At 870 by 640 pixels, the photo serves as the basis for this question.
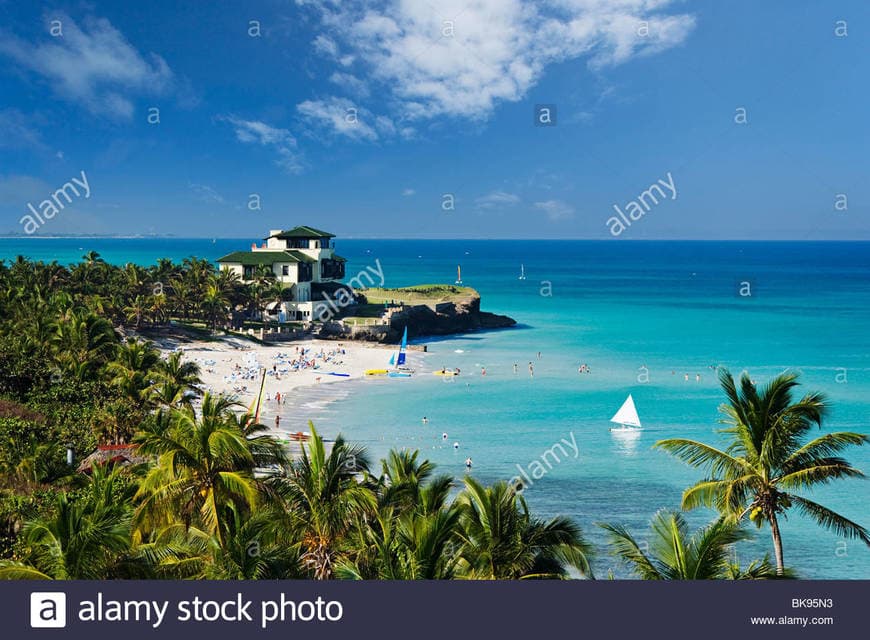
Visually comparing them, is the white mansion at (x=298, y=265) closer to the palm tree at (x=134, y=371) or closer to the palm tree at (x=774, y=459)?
the palm tree at (x=134, y=371)

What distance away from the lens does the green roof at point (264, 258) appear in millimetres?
82062

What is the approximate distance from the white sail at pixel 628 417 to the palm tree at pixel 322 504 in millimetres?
32899

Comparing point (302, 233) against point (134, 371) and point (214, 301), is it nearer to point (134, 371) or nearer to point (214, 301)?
point (214, 301)

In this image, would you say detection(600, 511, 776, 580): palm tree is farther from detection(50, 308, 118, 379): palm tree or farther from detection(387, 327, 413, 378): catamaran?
detection(387, 327, 413, 378): catamaran

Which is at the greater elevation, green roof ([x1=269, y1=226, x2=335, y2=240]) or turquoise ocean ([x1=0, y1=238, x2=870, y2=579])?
green roof ([x1=269, y1=226, x2=335, y2=240])

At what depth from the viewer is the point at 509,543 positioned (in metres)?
13.5

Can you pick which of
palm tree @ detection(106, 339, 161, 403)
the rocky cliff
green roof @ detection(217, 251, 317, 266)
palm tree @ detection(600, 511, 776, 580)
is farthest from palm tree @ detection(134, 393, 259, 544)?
green roof @ detection(217, 251, 317, 266)

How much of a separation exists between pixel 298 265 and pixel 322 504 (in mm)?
68710

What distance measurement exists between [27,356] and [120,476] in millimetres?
19547

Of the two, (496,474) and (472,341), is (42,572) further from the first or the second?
(472,341)

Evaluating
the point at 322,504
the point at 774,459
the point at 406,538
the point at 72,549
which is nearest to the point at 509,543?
the point at 406,538

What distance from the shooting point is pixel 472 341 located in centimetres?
8369

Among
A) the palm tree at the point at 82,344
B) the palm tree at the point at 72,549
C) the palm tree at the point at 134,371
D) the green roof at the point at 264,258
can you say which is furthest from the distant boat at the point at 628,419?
the green roof at the point at 264,258

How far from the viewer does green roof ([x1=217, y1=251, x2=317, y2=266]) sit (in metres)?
82.1
